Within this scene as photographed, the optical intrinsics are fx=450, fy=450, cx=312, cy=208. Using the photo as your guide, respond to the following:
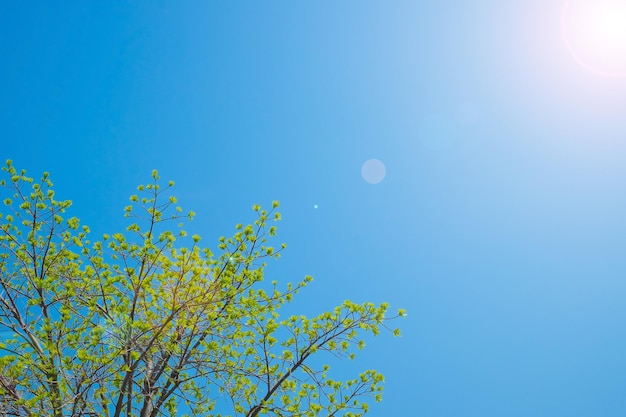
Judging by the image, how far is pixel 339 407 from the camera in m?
9.21

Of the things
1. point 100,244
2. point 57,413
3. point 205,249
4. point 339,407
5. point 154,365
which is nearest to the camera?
point 57,413

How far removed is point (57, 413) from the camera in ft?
24.1

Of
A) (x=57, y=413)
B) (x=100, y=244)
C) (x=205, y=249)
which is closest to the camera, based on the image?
(x=57, y=413)

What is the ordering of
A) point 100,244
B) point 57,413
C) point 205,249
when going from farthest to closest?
point 205,249
point 100,244
point 57,413

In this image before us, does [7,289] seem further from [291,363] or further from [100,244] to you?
[291,363]

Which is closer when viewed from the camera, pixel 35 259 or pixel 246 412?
pixel 35 259

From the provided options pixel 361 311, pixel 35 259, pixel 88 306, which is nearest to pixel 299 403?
pixel 361 311

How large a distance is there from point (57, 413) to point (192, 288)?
2880mm

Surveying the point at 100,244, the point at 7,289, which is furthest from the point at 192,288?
the point at 7,289

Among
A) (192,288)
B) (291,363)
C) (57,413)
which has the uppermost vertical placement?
(192,288)

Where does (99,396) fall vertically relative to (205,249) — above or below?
below

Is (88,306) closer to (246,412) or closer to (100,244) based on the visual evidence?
(100,244)

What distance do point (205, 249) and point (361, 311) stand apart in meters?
3.30

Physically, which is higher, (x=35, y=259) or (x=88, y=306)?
(x=35, y=259)
